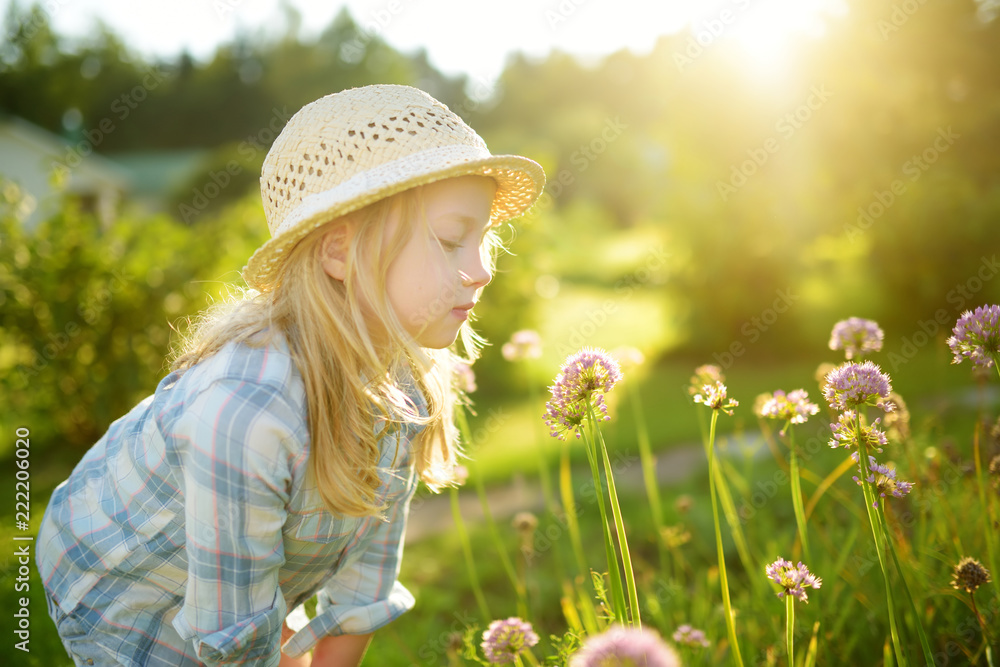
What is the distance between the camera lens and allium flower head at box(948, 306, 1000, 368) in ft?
4.28

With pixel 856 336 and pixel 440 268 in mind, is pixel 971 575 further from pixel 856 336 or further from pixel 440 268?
pixel 440 268

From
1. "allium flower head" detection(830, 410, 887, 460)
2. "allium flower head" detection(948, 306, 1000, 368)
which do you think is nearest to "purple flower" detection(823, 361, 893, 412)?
"allium flower head" detection(830, 410, 887, 460)

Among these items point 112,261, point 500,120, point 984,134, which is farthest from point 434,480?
point 500,120

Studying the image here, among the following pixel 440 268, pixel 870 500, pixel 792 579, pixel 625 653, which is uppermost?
pixel 440 268

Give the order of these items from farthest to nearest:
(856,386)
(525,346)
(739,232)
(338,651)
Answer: (739,232), (525,346), (338,651), (856,386)

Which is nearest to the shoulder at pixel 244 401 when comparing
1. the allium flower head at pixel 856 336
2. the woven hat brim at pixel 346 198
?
the woven hat brim at pixel 346 198

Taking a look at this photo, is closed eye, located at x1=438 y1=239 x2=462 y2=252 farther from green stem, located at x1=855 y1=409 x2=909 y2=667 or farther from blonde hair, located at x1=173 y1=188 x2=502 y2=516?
green stem, located at x1=855 y1=409 x2=909 y2=667

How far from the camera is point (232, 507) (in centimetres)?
A: 145

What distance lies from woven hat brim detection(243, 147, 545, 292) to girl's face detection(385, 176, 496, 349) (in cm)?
6

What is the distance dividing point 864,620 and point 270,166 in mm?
2277

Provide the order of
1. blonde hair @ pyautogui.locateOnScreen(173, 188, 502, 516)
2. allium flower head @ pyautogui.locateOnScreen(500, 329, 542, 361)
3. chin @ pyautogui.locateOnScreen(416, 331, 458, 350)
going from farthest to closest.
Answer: allium flower head @ pyautogui.locateOnScreen(500, 329, 542, 361) → chin @ pyautogui.locateOnScreen(416, 331, 458, 350) → blonde hair @ pyautogui.locateOnScreen(173, 188, 502, 516)

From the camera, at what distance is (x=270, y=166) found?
1711 mm

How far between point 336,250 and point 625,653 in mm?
1226

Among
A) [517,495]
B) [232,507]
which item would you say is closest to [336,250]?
[232,507]
